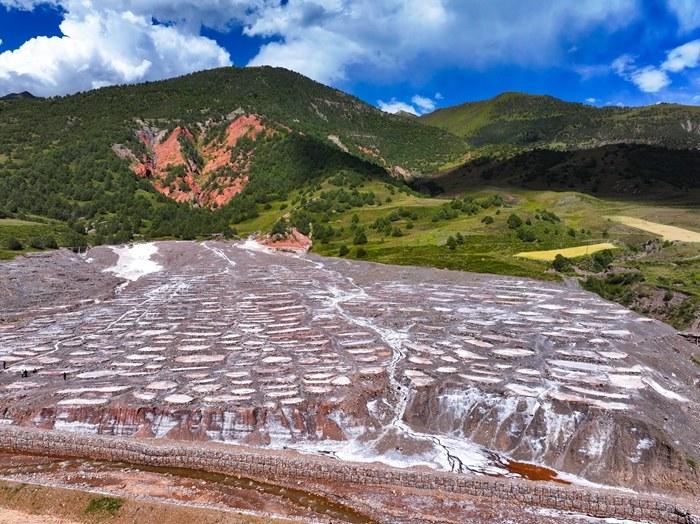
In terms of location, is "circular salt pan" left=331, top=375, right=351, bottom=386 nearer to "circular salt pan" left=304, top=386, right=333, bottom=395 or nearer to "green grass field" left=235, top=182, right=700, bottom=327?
"circular salt pan" left=304, top=386, right=333, bottom=395

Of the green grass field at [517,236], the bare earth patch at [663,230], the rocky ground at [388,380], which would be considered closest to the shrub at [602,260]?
the green grass field at [517,236]

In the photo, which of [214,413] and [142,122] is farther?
[142,122]

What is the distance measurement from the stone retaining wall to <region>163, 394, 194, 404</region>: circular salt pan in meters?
2.55

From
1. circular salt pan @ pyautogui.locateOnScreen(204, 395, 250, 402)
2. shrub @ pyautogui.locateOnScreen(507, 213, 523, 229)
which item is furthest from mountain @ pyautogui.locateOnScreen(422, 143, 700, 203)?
circular salt pan @ pyautogui.locateOnScreen(204, 395, 250, 402)

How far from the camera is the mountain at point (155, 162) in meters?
127

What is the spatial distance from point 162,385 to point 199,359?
4645 millimetres

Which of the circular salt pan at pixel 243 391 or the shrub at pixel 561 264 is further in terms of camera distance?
the shrub at pixel 561 264

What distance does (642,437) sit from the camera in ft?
71.6

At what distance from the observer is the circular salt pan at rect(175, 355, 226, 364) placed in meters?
31.4

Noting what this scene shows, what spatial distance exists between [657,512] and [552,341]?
16084mm

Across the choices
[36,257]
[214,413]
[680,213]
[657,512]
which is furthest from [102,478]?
[680,213]

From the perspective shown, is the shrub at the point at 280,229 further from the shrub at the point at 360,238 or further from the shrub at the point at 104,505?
the shrub at the point at 104,505

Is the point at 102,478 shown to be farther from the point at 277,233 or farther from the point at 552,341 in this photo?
the point at 277,233

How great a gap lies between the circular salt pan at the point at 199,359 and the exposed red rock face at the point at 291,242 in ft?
221
